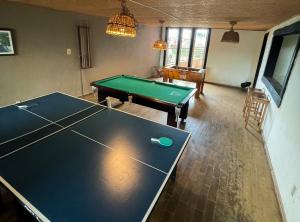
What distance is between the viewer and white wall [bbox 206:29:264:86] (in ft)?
23.2

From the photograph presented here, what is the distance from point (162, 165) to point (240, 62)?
746 cm

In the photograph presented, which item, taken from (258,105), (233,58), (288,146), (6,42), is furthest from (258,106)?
(6,42)

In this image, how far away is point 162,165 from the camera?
56.4 inches

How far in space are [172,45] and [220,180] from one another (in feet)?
25.3

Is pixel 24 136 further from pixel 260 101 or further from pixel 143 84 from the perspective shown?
pixel 260 101

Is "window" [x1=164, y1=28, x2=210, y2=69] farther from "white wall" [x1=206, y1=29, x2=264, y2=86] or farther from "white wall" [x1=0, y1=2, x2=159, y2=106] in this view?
"white wall" [x1=0, y1=2, x2=159, y2=106]

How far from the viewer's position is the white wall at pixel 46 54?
3.61 m

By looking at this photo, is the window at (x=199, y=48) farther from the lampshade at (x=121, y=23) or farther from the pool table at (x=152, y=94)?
the lampshade at (x=121, y=23)

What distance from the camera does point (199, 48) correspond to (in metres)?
8.29

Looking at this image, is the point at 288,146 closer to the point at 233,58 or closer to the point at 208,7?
the point at 208,7

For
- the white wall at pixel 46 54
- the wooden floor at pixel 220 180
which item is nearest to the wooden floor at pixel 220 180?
the wooden floor at pixel 220 180

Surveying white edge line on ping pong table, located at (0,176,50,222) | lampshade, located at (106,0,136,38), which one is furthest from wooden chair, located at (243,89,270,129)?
white edge line on ping pong table, located at (0,176,50,222)

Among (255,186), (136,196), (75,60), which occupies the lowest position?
(255,186)

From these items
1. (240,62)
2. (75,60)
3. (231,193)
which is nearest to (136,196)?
(231,193)
